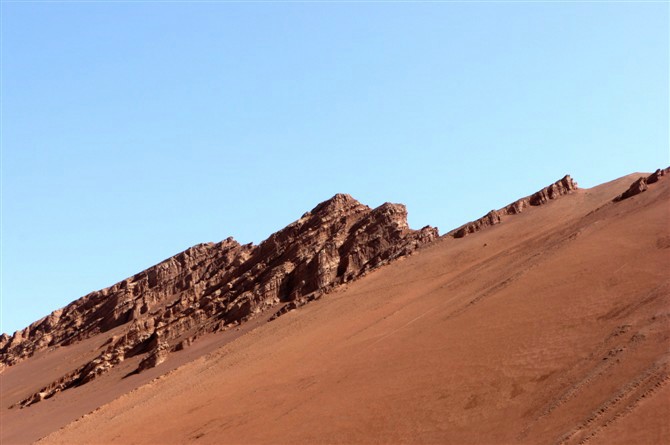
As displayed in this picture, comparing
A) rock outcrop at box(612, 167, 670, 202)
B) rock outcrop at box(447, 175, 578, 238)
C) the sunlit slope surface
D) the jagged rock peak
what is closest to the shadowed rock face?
the jagged rock peak

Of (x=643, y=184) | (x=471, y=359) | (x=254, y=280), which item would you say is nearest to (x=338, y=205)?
(x=254, y=280)

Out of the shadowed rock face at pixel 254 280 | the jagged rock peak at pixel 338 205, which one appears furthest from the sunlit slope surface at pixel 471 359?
the jagged rock peak at pixel 338 205

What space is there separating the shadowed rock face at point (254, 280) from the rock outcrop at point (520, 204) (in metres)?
2.57

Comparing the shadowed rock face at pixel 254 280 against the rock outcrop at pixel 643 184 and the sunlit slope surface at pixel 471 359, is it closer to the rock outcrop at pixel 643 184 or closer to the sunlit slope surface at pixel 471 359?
the sunlit slope surface at pixel 471 359

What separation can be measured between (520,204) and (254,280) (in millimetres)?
17998

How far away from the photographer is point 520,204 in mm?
48812

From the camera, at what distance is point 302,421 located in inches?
1059

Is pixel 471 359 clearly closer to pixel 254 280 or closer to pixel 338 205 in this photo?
pixel 254 280

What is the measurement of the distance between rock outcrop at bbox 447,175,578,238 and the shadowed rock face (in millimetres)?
2565

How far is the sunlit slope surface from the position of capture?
2061cm

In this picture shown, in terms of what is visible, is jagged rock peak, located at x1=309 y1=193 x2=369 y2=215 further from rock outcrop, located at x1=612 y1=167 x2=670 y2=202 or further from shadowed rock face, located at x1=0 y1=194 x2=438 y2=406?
rock outcrop, located at x1=612 y1=167 x2=670 y2=202

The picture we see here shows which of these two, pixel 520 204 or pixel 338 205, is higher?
pixel 338 205

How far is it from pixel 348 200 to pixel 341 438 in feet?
126

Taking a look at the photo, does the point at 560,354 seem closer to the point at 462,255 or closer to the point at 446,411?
the point at 446,411
